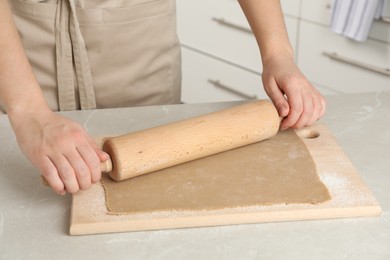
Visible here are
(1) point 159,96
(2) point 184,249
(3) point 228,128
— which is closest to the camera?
(2) point 184,249

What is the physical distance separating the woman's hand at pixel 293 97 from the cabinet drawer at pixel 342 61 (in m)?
1.15

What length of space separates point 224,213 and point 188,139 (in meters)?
0.16

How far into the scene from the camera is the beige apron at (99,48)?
48.3 inches

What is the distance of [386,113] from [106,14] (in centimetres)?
Answer: 58

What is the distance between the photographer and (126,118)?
1147mm

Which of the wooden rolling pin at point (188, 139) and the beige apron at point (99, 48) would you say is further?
the beige apron at point (99, 48)

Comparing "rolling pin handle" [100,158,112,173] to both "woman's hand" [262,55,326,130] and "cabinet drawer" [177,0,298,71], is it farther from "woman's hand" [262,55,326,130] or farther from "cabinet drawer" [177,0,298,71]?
"cabinet drawer" [177,0,298,71]

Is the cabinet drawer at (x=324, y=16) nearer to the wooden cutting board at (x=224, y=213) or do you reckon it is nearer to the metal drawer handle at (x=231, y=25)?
the metal drawer handle at (x=231, y=25)

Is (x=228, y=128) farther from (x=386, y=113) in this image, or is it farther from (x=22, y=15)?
(x=22, y=15)

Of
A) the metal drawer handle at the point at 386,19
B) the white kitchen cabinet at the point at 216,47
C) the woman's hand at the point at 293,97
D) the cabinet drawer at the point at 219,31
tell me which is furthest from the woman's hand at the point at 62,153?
the cabinet drawer at the point at 219,31

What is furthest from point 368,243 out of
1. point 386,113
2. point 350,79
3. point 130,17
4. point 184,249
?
point 350,79

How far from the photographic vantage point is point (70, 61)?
49.6 inches

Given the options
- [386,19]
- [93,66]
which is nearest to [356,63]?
[386,19]

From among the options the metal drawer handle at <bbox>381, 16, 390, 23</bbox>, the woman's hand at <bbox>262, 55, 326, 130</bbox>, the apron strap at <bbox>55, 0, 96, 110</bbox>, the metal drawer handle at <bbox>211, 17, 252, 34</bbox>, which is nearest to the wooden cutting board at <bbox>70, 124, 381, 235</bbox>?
the woman's hand at <bbox>262, 55, 326, 130</bbox>
